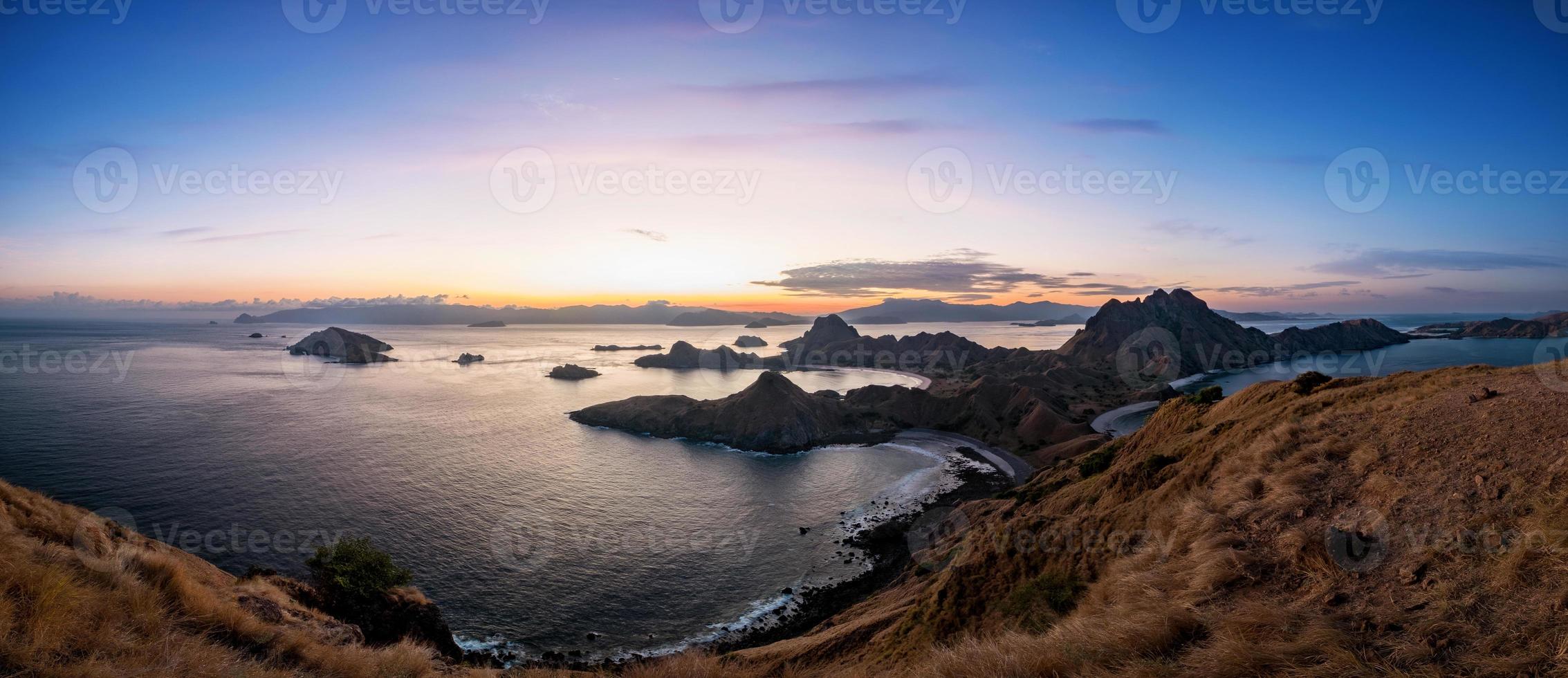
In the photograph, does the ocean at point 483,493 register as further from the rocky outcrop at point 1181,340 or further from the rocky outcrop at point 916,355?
the rocky outcrop at point 916,355

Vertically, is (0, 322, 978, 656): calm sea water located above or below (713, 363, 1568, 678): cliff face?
below

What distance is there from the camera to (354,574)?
1998 cm

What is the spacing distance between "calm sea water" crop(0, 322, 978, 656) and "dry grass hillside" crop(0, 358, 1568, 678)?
1934cm

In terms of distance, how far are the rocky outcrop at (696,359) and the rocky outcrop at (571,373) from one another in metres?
33.2

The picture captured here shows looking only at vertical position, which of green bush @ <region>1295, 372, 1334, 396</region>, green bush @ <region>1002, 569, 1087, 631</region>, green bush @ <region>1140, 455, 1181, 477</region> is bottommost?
green bush @ <region>1002, 569, 1087, 631</region>

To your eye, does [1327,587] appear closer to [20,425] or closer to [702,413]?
[702,413]

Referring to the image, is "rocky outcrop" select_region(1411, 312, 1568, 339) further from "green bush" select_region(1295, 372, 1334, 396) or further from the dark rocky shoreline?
"green bush" select_region(1295, 372, 1334, 396)

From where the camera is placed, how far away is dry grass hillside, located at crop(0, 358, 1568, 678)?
683cm

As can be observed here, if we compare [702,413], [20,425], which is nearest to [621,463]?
[702,413]

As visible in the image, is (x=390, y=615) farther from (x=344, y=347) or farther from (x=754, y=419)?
(x=344, y=347)

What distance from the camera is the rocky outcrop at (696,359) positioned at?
170625mm

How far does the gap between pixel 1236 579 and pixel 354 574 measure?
1009 inches

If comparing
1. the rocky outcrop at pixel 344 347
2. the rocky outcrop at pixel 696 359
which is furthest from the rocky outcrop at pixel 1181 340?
the rocky outcrop at pixel 344 347

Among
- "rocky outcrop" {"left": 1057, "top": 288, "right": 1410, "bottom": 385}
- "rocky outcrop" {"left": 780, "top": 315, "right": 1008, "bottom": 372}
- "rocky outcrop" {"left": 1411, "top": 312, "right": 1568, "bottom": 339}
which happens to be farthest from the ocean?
"rocky outcrop" {"left": 1411, "top": 312, "right": 1568, "bottom": 339}
